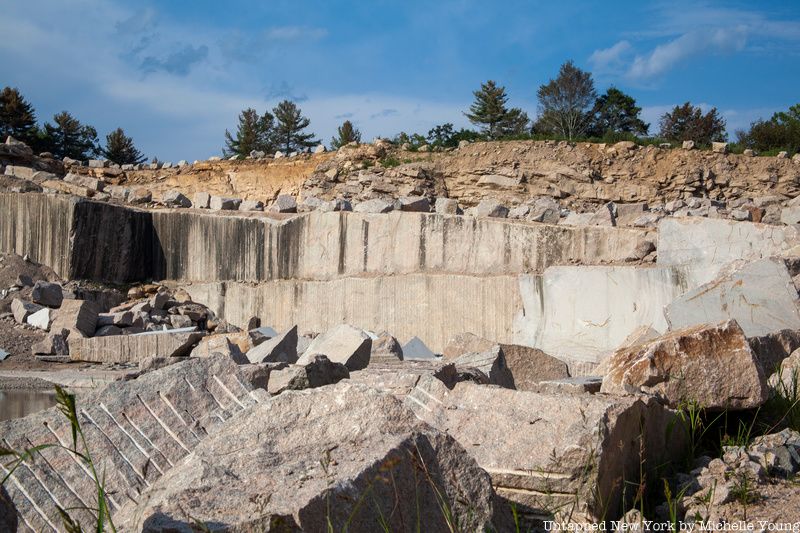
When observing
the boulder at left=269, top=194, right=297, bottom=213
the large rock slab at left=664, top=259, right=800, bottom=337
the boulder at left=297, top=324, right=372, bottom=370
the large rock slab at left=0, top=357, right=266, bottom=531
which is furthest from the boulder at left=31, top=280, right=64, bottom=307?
the large rock slab at left=0, top=357, right=266, bottom=531

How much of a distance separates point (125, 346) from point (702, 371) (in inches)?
424

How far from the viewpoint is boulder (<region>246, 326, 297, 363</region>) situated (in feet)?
29.0

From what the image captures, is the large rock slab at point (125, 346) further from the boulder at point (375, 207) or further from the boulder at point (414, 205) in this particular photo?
the boulder at point (414, 205)

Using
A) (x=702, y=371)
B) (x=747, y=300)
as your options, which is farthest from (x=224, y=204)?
(x=702, y=371)

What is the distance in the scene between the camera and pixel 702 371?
440 cm

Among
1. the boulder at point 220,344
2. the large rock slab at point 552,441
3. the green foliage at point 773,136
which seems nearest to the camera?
the large rock slab at point 552,441

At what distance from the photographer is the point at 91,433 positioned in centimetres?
342

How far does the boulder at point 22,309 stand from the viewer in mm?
14891

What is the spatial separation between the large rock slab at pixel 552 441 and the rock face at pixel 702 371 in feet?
1.92

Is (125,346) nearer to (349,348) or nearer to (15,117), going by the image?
(349,348)

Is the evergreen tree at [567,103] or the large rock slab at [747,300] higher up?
the evergreen tree at [567,103]

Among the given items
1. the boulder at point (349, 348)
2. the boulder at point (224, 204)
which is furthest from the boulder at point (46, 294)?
the boulder at point (349, 348)

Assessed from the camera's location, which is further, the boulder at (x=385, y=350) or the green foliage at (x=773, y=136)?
the green foliage at (x=773, y=136)

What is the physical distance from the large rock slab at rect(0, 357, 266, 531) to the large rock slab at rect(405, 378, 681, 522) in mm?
909
